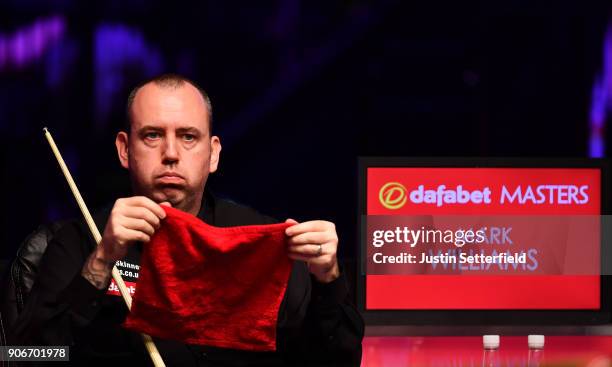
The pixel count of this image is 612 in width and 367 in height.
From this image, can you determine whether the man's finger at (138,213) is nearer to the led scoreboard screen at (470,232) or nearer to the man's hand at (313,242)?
the man's hand at (313,242)

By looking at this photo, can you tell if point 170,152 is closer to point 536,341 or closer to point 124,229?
point 124,229

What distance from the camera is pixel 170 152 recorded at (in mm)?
2666

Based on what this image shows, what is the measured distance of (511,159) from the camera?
3553 millimetres

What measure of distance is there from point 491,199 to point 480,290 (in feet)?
0.96

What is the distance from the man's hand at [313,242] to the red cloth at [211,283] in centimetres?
3

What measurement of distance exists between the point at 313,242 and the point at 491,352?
1.16 meters

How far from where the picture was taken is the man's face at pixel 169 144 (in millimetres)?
2688

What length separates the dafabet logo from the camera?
11.5 feet

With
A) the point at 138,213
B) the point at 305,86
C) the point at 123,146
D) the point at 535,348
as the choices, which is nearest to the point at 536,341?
the point at 535,348

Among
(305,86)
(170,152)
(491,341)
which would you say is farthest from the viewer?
(305,86)

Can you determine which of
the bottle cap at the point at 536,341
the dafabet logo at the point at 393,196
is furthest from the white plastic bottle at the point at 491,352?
the dafabet logo at the point at 393,196

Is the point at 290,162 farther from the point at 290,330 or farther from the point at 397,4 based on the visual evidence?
the point at 290,330

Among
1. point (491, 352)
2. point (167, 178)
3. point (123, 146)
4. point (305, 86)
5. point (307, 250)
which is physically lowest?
point (491, 352)

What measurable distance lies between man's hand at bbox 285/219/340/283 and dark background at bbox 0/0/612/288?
14.6 ft
